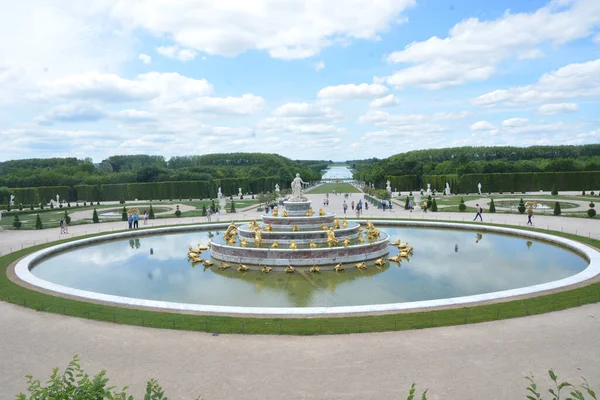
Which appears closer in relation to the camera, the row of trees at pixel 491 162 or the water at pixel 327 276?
the water at pixel 327 276

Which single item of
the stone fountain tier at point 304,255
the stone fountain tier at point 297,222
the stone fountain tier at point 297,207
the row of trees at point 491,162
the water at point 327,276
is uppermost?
the row of trees at point 491,162

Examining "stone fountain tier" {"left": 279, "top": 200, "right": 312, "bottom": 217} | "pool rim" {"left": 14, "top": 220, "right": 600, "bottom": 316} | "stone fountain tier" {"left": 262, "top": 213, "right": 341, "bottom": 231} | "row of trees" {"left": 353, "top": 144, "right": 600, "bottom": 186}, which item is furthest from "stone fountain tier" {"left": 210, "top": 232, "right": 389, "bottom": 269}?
"row of trees" {"left": 353, "top": 144, "right": 600, "bottom": 186}

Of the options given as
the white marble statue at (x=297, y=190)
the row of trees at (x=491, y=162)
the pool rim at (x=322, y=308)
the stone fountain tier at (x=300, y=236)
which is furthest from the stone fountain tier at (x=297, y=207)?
the row of trees at (x=491, y=162)

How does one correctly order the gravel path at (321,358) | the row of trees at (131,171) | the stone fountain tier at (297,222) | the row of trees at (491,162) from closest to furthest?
the gravel path at (321,358)
the stone fountain tier at (297,222)
the row of trees at (491,162)
the row of trees at (131,171)

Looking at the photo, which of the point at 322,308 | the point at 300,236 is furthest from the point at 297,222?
the point at 322,308

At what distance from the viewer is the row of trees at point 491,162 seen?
7962 centimetres

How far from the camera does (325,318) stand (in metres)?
13.1

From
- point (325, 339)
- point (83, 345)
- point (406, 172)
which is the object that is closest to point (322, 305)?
point (325, 339)

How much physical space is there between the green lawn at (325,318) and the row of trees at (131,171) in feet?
220

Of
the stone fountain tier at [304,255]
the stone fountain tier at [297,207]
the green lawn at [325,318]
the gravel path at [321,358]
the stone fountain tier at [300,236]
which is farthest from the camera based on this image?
the stone fountain tier at [297,207]

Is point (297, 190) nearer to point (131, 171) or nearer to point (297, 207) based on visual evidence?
point (297, 207)

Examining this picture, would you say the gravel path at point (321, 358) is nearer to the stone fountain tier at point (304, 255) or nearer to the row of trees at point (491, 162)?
the stone fountain tier at point (304, 255)

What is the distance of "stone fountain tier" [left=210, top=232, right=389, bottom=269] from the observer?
2112 centimetres

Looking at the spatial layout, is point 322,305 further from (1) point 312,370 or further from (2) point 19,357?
(2) point 19,357
